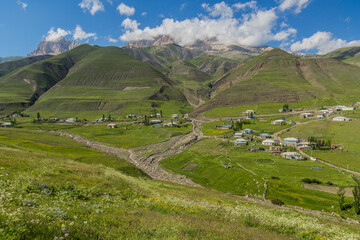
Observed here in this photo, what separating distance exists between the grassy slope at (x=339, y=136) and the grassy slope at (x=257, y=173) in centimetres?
814

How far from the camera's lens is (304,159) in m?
71.9

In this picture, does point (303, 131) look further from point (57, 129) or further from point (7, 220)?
point (57, 129)

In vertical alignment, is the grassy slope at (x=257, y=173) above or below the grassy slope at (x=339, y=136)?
below

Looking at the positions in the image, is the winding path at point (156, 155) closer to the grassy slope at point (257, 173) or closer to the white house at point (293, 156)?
the grassy slope at point (257, 173)

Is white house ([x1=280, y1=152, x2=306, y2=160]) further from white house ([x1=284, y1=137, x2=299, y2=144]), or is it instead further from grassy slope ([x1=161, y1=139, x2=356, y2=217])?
white house ([x1=284, y1=137, x2=299, y2=144])

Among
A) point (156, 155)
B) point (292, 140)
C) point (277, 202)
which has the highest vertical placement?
point (292, 140)

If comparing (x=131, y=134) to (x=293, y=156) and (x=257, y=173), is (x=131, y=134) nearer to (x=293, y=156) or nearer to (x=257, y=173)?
(x=257, y=173)

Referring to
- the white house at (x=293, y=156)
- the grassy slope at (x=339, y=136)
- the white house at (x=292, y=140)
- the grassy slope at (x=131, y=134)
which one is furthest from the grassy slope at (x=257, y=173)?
the grassy slope at (x=131, y=134)

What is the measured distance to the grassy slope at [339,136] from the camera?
2586 inches

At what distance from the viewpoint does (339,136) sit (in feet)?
295

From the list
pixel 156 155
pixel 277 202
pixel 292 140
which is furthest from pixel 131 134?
pixel 277 202

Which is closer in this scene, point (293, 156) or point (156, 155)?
point (293, 156)

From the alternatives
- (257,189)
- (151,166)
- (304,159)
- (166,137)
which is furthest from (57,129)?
(304,159)

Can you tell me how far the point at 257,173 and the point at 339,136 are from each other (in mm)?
59575
